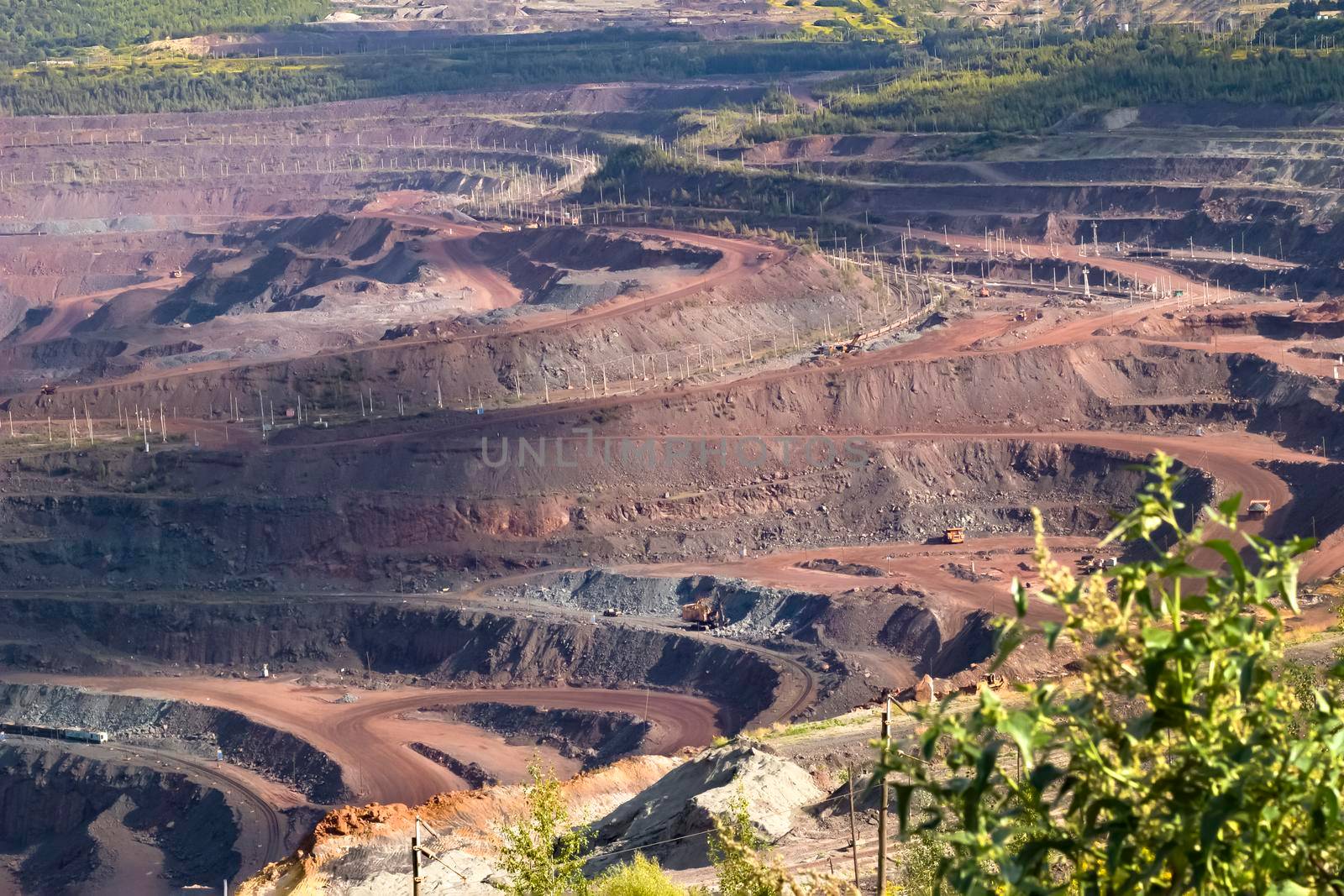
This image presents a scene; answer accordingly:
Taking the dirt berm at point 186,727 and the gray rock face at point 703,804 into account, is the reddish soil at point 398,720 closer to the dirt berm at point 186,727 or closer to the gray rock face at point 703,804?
the dirt berm at point 186,727

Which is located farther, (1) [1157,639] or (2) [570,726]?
(2) [570,726]

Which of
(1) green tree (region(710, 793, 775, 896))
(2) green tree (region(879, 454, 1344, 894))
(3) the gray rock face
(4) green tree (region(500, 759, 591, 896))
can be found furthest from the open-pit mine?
(2) green tree (region(879, 454, 1344, 894))

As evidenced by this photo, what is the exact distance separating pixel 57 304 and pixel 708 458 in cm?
8179

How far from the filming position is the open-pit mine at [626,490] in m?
51.7

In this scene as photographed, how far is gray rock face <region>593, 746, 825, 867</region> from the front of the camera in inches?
1302

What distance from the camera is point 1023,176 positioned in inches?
4749

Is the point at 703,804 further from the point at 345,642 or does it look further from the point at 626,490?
the point at 626,490

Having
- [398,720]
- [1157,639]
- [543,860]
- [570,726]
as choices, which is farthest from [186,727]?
[1157,639]

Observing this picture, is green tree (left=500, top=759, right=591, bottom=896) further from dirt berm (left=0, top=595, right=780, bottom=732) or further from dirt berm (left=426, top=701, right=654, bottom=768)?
dirt berm (left=0, top=595, right=780, bottom=732)

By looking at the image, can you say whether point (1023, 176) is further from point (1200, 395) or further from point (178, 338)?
point (178, 338)

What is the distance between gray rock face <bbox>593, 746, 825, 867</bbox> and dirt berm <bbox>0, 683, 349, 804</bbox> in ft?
55.2

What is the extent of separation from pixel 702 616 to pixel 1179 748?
173ft

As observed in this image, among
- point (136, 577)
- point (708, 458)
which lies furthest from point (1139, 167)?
point (136, 577)

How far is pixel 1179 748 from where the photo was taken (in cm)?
889
